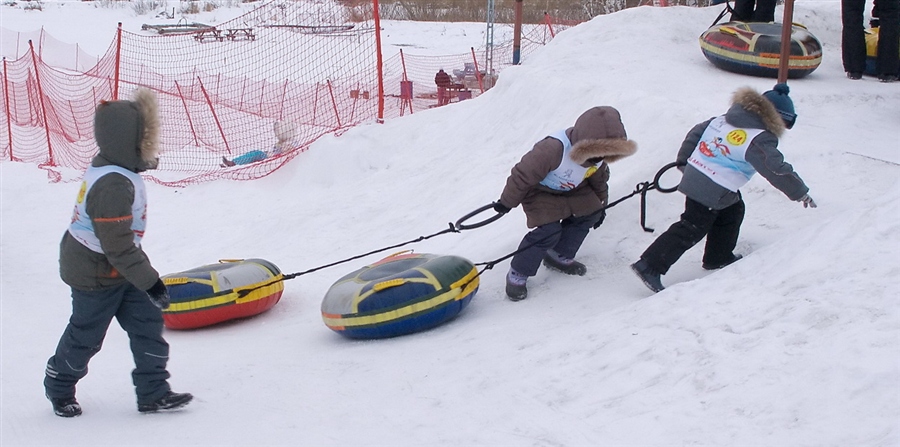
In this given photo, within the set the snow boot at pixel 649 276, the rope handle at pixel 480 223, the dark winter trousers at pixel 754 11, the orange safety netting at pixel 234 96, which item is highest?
the dark winter trousers at pixel 754 11

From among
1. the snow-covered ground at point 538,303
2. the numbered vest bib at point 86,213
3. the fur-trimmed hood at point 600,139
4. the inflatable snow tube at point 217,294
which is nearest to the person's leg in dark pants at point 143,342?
the snow-covered ground at point 538,303

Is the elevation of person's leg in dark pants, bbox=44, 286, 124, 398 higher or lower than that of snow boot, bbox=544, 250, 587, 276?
higher

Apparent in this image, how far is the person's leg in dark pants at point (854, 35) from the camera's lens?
27.9 feet

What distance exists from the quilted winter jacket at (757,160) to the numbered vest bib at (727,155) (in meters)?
0.03

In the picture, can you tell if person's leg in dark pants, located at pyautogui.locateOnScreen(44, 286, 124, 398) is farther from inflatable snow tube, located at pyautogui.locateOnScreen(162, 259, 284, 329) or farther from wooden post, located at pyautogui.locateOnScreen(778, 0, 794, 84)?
wooden post, located at pyautogui.locateOnScreen(778, 0, 794, 84)

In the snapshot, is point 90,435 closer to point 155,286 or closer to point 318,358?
point 155,286

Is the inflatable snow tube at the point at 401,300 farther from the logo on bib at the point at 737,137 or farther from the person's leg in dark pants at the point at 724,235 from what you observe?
the logo on bib at the point at 737,137

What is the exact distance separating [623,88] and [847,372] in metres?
5.09

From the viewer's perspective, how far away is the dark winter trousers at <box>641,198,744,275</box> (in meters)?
4.82

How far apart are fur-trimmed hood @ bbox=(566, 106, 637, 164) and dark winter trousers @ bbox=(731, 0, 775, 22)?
A: 5.79m

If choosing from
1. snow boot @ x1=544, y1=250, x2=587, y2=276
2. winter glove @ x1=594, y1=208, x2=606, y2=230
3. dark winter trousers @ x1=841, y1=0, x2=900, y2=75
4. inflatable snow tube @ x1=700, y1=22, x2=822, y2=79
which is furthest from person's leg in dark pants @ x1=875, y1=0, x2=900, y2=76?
snow boot @ x1=544, y1=250, x2=587, y2=276

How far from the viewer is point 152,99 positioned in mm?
3916

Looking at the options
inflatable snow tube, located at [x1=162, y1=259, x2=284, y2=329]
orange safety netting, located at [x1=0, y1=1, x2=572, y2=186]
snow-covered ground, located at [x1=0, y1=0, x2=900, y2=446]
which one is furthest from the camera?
orange safety netting, located at [x1=0, y1=1, x2=572, y2=186]

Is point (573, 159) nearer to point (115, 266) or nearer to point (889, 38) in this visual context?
point (115, 266)
